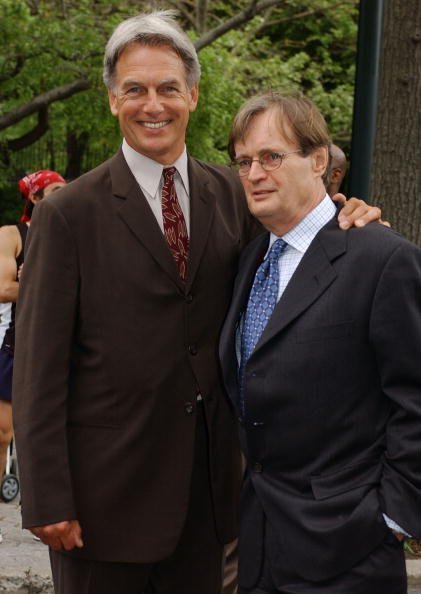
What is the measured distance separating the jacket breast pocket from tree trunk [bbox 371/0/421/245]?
12.4 ft

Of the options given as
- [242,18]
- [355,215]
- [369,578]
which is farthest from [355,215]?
[242,18]

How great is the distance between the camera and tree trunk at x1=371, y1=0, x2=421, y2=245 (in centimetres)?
655

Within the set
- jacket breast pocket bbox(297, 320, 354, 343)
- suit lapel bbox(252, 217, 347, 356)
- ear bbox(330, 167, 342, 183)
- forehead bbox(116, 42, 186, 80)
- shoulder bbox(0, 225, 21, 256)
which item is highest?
forehead bbox(116, 42, 186, 80)

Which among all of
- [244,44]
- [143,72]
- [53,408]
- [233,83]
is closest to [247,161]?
[143,72]

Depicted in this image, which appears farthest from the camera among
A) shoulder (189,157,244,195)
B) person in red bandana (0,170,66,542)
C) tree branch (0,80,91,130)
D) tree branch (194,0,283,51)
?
tree branch (0,80,91,130)

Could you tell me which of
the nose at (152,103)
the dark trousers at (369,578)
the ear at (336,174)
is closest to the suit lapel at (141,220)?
the nose at (152,103)

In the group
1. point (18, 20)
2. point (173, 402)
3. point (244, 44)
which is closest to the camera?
point (173, 402)

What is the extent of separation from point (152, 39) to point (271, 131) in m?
0.54

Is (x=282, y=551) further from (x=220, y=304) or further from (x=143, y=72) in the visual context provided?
(x=143, y=72)

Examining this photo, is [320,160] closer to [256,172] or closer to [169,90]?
[256,172]

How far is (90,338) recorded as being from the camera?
3.34 m

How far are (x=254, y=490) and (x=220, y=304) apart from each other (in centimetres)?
63

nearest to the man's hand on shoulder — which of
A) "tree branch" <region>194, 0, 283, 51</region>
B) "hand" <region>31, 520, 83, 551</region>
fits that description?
"hand" <region>31, 520, 83, 551</region>

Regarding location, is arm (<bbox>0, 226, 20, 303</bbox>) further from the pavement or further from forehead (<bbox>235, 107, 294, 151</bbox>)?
forehead (<bbox>235, 107, 294, 151</bbox>)
